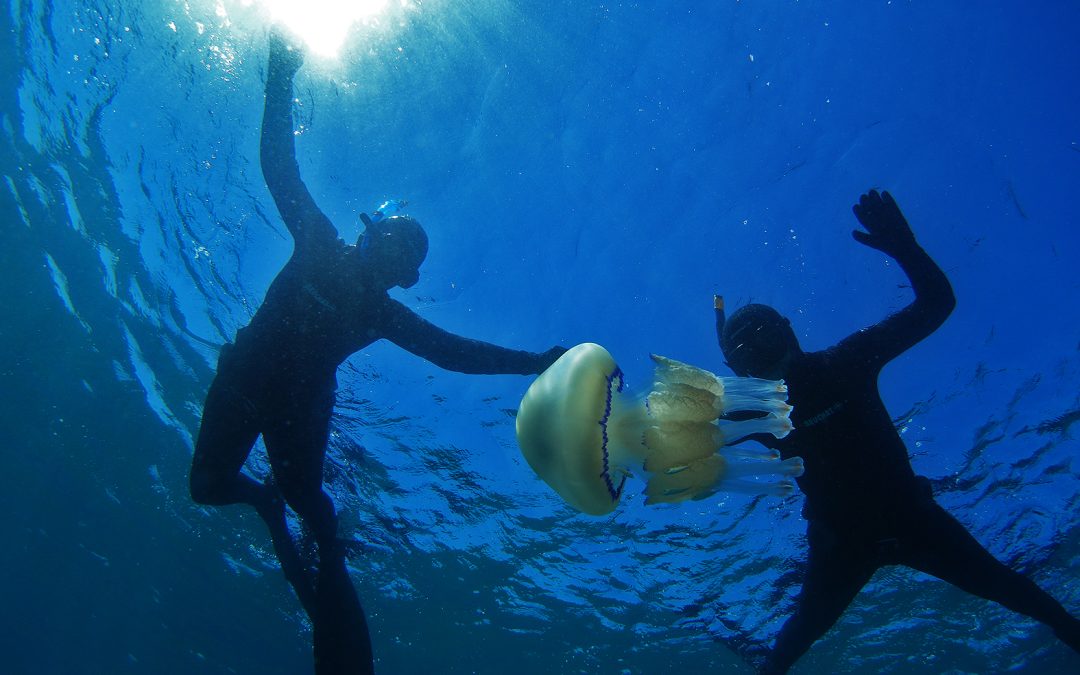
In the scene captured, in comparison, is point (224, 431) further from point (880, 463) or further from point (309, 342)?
point (880, 463)

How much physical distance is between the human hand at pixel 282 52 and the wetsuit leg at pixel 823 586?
646cm

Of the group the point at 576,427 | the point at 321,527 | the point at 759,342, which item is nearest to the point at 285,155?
the point at 321,527

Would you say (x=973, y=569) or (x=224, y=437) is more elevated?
(x=224, y=437)

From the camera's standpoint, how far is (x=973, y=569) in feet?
15.4

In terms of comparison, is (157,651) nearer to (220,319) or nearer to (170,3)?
(220,319)

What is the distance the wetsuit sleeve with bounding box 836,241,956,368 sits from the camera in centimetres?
458

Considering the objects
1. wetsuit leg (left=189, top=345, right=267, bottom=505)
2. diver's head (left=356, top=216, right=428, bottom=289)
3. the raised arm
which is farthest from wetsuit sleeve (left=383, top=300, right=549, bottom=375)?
wetsuit leg (left=189, top=345, right=267, bottom=505)

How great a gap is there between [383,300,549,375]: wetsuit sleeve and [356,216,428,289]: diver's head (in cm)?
29

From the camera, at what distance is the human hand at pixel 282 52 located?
4230 millimetres

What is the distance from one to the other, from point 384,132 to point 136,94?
4.41 meters

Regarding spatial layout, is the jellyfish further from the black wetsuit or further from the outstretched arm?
the outstretched arm

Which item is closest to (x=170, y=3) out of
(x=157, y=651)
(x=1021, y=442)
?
(x=1021, y=442)

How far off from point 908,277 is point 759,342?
1.43 metres

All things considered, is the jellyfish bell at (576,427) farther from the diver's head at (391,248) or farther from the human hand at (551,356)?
the diver's head at (391,248)
